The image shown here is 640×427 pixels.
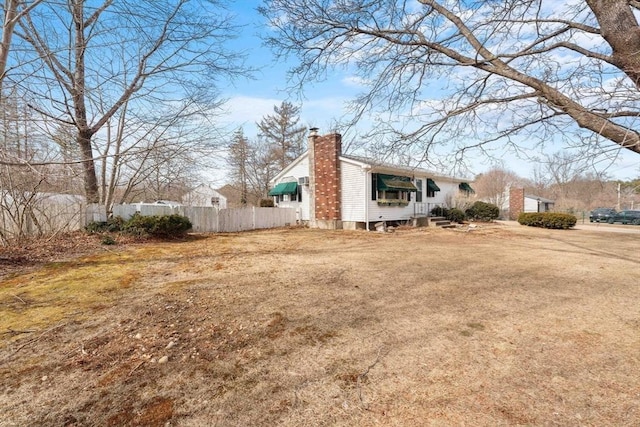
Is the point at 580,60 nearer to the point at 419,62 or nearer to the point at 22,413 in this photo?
the point at 419,62

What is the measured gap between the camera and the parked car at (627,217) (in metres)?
23.7

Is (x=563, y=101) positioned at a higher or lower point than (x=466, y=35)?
lower

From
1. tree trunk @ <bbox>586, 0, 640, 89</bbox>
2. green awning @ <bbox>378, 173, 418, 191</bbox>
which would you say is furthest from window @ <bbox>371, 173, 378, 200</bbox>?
tree trunk @ <bbox>586, 0, 640, 89</bbox>

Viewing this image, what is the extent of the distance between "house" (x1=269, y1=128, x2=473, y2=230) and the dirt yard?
29.7 feet

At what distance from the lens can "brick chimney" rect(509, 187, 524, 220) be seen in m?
28.3

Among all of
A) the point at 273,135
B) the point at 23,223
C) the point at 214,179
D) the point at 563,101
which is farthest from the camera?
the point at 273,135

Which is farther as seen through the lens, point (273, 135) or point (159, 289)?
point (273, 135)

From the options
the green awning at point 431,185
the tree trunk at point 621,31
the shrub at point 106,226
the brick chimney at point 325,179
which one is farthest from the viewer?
the green awning at point 431,185

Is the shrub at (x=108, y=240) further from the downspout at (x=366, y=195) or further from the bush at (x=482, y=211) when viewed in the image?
the bush at (x=482, y=211)

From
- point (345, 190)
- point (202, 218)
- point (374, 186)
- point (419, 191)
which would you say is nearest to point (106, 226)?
point (202, 218)

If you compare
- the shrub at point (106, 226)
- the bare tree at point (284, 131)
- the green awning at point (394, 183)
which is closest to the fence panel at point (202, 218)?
the shrub at point (106, 226)

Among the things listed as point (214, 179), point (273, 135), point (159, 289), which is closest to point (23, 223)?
point (214, 179)

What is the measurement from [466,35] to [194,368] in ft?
16.4

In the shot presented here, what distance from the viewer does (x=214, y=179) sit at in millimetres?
12164
